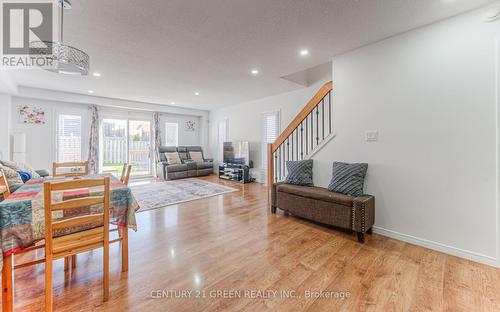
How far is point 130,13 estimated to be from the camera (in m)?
2.19

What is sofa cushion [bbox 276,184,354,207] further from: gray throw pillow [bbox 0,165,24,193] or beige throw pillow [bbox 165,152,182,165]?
beige throw pillow [bbox 165,152,182,165]

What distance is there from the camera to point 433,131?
7.82 ft

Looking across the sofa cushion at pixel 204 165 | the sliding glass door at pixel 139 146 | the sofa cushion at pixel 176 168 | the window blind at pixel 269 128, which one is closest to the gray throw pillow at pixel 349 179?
the window blind at pixel 269 128

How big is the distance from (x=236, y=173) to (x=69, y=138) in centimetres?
511

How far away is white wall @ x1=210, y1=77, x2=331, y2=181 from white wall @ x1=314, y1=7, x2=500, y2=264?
2233mm

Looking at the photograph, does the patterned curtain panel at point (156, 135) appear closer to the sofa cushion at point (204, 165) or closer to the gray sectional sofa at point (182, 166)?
the gray sectional sofa at point (182, 166)

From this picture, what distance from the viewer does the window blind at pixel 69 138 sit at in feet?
19.2

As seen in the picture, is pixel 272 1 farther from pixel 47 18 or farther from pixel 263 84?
pixel 263 84

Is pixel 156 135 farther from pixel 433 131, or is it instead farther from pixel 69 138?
pixel 433 131

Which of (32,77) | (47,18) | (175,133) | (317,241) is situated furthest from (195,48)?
(175,133)

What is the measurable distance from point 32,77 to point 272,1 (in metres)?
5.47

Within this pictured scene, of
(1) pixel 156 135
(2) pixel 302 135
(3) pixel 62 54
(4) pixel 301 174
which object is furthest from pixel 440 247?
(1) pixel 156 135

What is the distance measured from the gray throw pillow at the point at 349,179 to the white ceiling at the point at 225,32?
177 cm

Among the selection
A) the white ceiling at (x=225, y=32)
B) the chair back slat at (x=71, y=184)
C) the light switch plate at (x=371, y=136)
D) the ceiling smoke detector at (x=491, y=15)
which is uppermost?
the white ceiling at (x=225, y=32)
